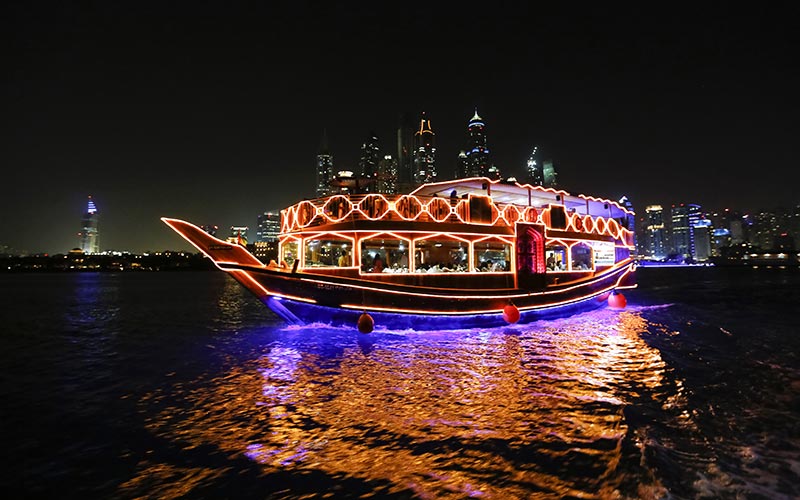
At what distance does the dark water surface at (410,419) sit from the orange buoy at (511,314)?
1.77 metres

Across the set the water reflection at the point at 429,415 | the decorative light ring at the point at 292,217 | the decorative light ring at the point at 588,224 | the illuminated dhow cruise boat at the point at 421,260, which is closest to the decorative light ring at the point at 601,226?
the decorative light ring at the point at 588,224

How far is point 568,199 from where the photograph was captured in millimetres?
20578

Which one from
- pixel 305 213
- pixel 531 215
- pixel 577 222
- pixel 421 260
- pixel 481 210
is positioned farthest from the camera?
pixel 577 222

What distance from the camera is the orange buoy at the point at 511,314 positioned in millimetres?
16000

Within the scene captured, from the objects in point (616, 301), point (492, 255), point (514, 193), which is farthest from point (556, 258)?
point (514, 193)

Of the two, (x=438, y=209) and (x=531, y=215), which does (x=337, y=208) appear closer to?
(x=438, y=209)

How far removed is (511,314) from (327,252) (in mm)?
7848

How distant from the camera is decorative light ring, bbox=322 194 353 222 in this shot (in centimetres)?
1397

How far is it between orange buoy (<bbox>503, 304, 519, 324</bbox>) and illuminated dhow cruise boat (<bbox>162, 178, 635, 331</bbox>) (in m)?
0.05

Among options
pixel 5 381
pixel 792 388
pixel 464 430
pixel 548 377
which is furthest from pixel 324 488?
pixel 5 381

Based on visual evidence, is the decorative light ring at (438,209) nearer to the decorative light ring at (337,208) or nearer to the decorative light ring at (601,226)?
the decorative light ring at (337,208)

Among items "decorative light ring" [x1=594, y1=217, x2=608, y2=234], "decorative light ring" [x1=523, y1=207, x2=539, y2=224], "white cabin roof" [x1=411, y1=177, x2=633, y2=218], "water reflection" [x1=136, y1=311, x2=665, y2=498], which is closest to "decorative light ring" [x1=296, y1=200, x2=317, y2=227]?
"white cabin roof" [x1=411, y1=177, x2=633, y2=218]

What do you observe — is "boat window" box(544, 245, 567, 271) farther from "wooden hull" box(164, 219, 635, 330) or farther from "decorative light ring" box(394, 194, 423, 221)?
"decorative light ring" box(394, 194, 423, 221)

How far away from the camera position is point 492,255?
22.1 m
